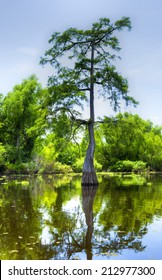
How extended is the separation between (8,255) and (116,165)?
47458 millimetres

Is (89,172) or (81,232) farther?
(89,172)

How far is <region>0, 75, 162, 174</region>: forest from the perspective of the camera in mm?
23531

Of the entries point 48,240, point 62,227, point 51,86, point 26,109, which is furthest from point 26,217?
point 26,109

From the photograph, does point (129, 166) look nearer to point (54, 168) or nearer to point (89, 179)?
point (54, 168)

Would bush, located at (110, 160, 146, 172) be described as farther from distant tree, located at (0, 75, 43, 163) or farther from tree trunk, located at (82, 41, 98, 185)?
tree trunk, located at (82, 41, 98, 185)

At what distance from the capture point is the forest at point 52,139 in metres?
23.5

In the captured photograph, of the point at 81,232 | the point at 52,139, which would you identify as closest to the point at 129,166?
the point at 52,139

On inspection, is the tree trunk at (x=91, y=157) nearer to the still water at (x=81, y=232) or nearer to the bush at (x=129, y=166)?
the still water at (x=81, y=232)

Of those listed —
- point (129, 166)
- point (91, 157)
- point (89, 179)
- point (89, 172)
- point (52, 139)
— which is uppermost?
point (52, 139)

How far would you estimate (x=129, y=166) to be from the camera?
51688mm

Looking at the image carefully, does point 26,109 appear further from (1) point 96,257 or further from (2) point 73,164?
(1) point 96,257

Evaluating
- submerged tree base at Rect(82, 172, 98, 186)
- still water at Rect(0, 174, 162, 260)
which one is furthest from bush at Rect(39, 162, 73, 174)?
still water at Rect(0, 174, 162, 260)

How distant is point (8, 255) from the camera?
595cm

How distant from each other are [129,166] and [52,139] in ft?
95.9
